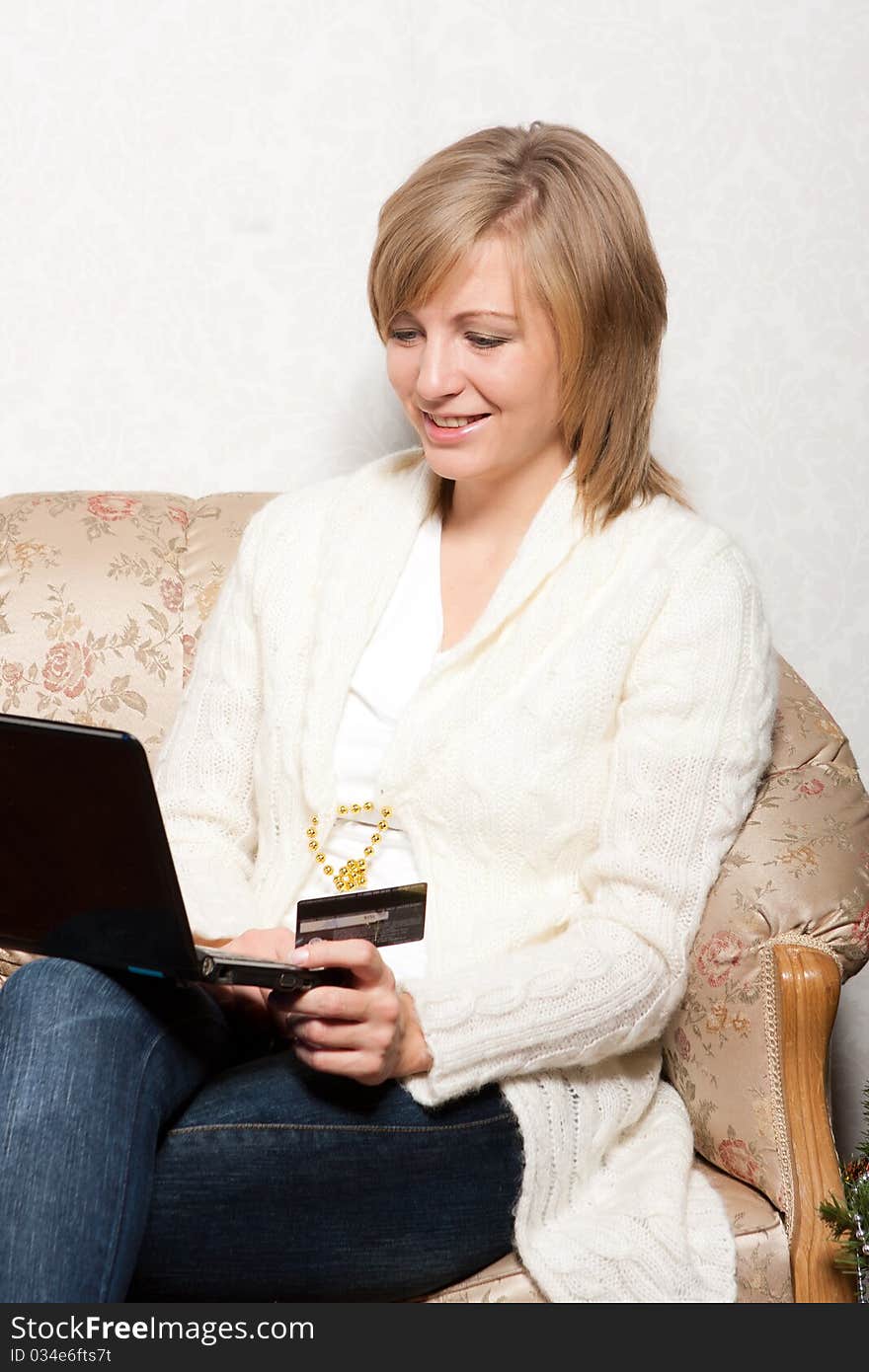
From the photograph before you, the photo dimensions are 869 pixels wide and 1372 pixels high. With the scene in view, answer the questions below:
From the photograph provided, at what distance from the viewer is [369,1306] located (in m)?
1.30

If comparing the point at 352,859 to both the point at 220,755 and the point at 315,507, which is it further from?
the point at 315,507

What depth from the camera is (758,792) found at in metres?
1.63

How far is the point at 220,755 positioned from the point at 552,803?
1.27 feet

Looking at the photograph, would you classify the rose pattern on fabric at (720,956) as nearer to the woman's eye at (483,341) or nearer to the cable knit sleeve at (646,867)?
the cable knit sleeve at (646,867)

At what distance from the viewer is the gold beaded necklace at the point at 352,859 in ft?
5.11

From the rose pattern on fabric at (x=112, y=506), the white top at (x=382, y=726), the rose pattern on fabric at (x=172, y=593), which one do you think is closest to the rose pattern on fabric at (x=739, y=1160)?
the white top at (x=382, y=726)

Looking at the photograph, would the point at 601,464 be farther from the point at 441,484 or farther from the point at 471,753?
the point at 471,753

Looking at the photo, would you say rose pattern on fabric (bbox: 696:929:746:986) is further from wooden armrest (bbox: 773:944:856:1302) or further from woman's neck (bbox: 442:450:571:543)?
woman's neck (bbox: 442:450:571:543)

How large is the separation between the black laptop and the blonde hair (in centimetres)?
65

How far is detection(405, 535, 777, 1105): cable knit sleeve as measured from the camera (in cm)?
136

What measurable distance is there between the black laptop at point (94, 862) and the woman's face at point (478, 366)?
23.3 inches

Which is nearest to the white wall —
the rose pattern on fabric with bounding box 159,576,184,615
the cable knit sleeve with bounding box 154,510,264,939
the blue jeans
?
the rose pattern on fabric with bounding box 159,576,184,615

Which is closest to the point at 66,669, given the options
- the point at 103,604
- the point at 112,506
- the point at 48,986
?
the point at 103,604

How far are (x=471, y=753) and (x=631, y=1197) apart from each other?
1.46 ft
